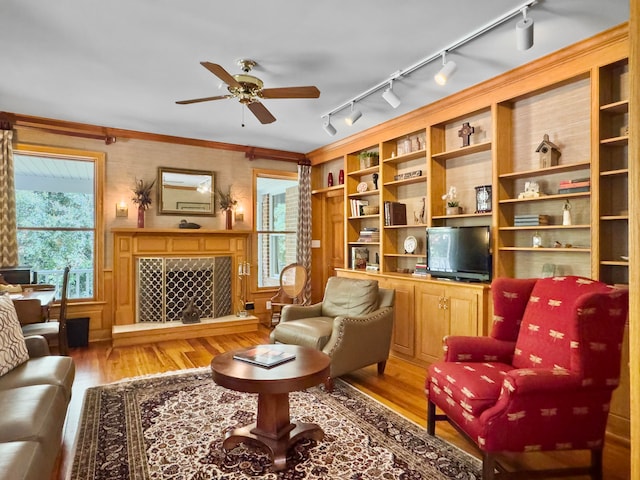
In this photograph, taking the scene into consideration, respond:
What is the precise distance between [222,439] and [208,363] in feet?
5.68

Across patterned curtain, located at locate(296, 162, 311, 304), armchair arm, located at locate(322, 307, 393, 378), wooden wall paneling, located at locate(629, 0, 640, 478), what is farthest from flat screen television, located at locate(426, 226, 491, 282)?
wooden wall paneling, located at locate(629, 0, 640, 478)

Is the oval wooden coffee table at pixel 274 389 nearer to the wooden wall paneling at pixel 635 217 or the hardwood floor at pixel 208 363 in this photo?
the hardwood floor at pixel 208 363

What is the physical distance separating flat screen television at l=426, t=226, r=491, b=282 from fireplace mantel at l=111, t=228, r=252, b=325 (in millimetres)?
3034

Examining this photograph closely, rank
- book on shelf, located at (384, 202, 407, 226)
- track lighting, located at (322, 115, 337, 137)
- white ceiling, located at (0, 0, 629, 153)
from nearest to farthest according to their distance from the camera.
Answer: white ceiling, located at (0, 0, 629, 153) → track lighting, located at (322, 115, 337, 137) → book on shelf, located at (384, 202, 407, 226)

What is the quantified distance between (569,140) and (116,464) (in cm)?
400

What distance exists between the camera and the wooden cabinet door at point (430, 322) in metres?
3.89

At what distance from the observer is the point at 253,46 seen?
9.95ft

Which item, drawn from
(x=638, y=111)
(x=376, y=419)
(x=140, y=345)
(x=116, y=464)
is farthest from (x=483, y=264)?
(x=140, y=345)

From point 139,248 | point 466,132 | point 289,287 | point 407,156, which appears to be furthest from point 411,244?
point 139,248

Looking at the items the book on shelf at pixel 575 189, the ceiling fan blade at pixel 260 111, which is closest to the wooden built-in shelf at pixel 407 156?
the book on shelf at pixel 575 189

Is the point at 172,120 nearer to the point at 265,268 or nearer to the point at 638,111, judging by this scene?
the point at 265,268

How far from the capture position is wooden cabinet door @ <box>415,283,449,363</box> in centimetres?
389

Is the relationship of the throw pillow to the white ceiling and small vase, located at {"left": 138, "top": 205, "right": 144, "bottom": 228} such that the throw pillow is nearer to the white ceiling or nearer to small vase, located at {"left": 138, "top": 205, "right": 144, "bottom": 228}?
the white ceiling

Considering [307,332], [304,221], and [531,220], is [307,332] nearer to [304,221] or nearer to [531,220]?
[531,220]
